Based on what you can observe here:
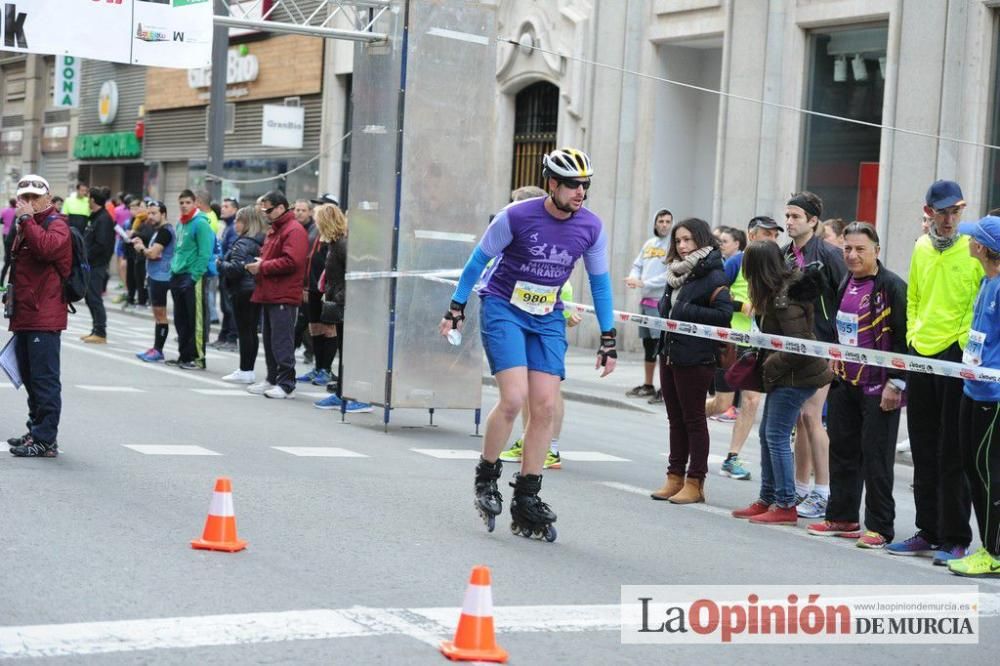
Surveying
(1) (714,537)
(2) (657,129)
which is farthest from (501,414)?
(2) (657,129)

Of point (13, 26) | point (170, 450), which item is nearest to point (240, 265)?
point (13, 26)

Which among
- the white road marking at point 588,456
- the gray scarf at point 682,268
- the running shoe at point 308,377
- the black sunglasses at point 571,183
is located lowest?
the white road marking at point 588,456

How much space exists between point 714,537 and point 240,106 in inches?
1102

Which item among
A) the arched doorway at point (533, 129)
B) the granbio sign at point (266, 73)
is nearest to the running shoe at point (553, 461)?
the arched doorway at point (533, 129)

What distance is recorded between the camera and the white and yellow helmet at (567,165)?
25.5ft

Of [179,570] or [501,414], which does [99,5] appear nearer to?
[501,414]

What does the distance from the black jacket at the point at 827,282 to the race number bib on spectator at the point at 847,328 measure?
1.40 ft

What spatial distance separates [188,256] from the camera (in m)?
16.7

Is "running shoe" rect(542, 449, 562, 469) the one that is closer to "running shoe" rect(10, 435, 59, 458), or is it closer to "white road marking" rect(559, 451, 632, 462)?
"white road marking" rect(559, 451, 632, 462)

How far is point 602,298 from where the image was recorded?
8258 millimetres

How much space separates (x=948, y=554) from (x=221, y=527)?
12.4 feet

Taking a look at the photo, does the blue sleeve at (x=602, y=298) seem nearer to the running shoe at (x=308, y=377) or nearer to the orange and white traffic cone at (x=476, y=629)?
the orange and white traffic cone at (x=476, y=629)

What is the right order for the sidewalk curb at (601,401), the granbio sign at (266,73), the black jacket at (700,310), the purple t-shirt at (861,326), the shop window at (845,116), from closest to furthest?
the purple t-shirt at (861,326), the black jacket at (700,310), the sidewalk curb at (601,401), the shop window at (845,116), the granbio sign at (266,73)
